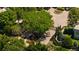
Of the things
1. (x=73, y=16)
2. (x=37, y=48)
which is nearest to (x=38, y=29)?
(x=37, y=48)

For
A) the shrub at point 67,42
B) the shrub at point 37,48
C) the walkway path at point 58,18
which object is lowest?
Answer: the shrub at point 37,48

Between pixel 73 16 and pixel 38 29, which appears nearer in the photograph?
pixel 38 29

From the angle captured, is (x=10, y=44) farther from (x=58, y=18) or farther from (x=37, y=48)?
(x=58, y=18)

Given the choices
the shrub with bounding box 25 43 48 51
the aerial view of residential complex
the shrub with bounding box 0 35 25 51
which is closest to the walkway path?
the aerial view of residential complex

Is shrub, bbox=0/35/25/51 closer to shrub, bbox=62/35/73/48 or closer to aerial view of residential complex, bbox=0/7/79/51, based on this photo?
aerial view of residential complex, bbox=0/7/79/51

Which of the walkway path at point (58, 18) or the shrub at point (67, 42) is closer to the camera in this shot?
the shrub at point (67, 42)

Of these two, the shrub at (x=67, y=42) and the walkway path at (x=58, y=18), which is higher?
the walkway path at (x=58, y=18)

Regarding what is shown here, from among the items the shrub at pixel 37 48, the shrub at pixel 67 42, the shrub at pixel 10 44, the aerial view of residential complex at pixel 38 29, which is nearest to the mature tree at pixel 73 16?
the aerial view of residential complex at pixel 38 29

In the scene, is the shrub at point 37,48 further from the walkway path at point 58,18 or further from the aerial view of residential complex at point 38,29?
the walkway path at point 58,18

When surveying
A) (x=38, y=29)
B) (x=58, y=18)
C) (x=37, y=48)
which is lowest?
(x=37, y=48)
